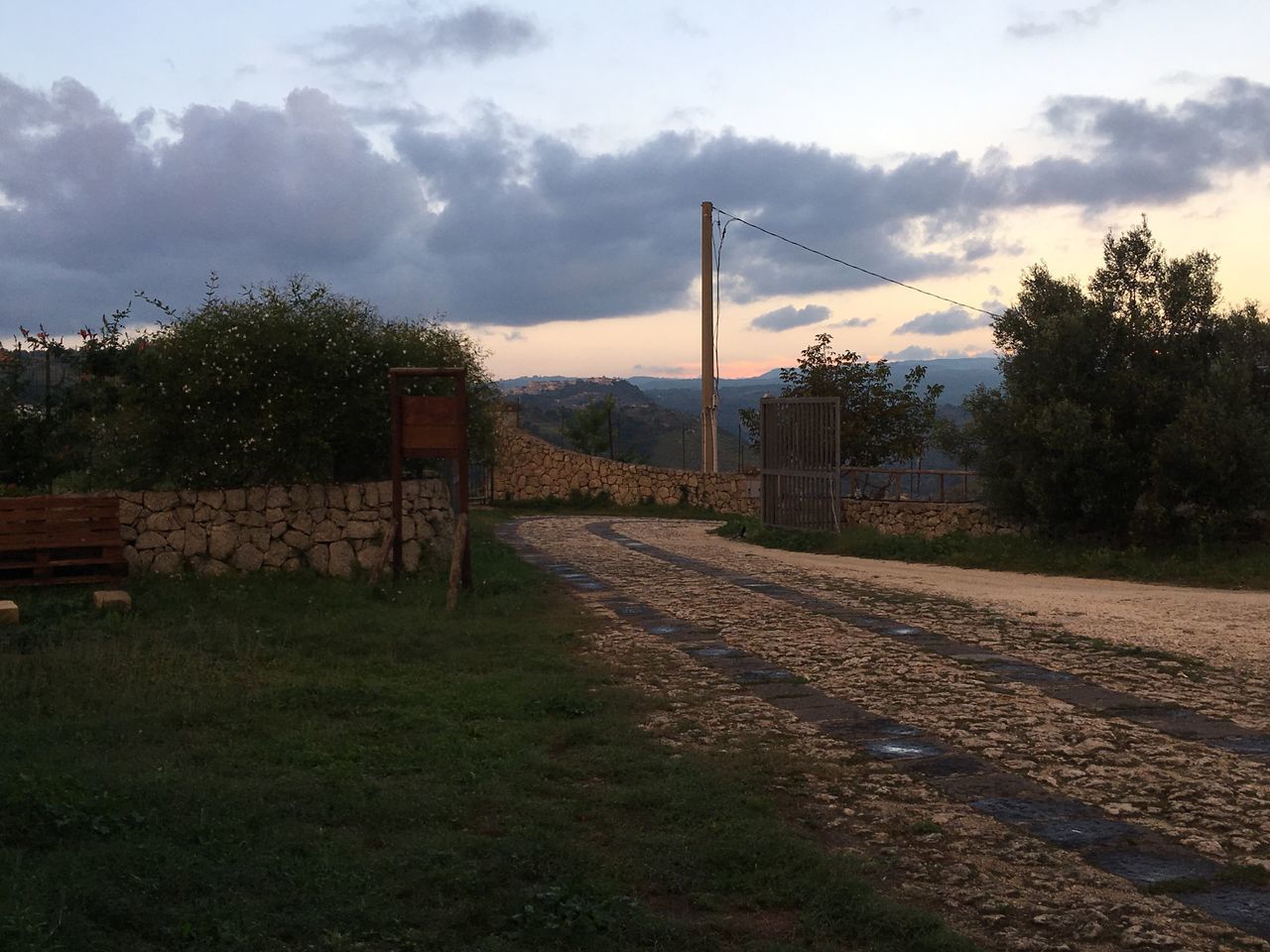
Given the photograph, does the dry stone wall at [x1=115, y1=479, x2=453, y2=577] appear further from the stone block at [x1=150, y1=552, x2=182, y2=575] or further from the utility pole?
the utility pole

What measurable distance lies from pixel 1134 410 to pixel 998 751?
11.9 meters

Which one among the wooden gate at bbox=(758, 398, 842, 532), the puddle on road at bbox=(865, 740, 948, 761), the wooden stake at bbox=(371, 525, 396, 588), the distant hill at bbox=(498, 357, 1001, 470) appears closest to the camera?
the puddle on road at bbox=(865, 740, 948, 761)

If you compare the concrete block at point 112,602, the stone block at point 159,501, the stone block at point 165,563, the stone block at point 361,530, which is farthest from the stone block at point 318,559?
the concrete block at point 112,602

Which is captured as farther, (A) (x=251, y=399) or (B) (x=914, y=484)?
(B) (x=914, y=484)

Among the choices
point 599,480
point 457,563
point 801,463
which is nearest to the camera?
point 457,563

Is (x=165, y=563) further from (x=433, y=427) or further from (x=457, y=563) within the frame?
(x=457, y=563)

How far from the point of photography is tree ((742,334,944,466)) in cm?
2895

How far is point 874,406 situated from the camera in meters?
29.0

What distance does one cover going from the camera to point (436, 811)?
528 centimetres

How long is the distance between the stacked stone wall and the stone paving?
32.2 ft

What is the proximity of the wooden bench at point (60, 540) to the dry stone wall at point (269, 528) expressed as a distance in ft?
1.04

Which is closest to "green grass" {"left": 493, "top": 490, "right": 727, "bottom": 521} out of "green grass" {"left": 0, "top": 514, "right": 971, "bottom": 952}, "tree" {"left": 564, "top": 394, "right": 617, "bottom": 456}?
"tree" {"left": 564, "top": 394, "right": 617, "bottom": 456}

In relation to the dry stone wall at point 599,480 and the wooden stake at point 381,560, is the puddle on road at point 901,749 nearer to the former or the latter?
the wooden stake at point 381,560

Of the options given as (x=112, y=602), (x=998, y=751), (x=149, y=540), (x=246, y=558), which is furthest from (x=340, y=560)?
(x=998, y=751)
